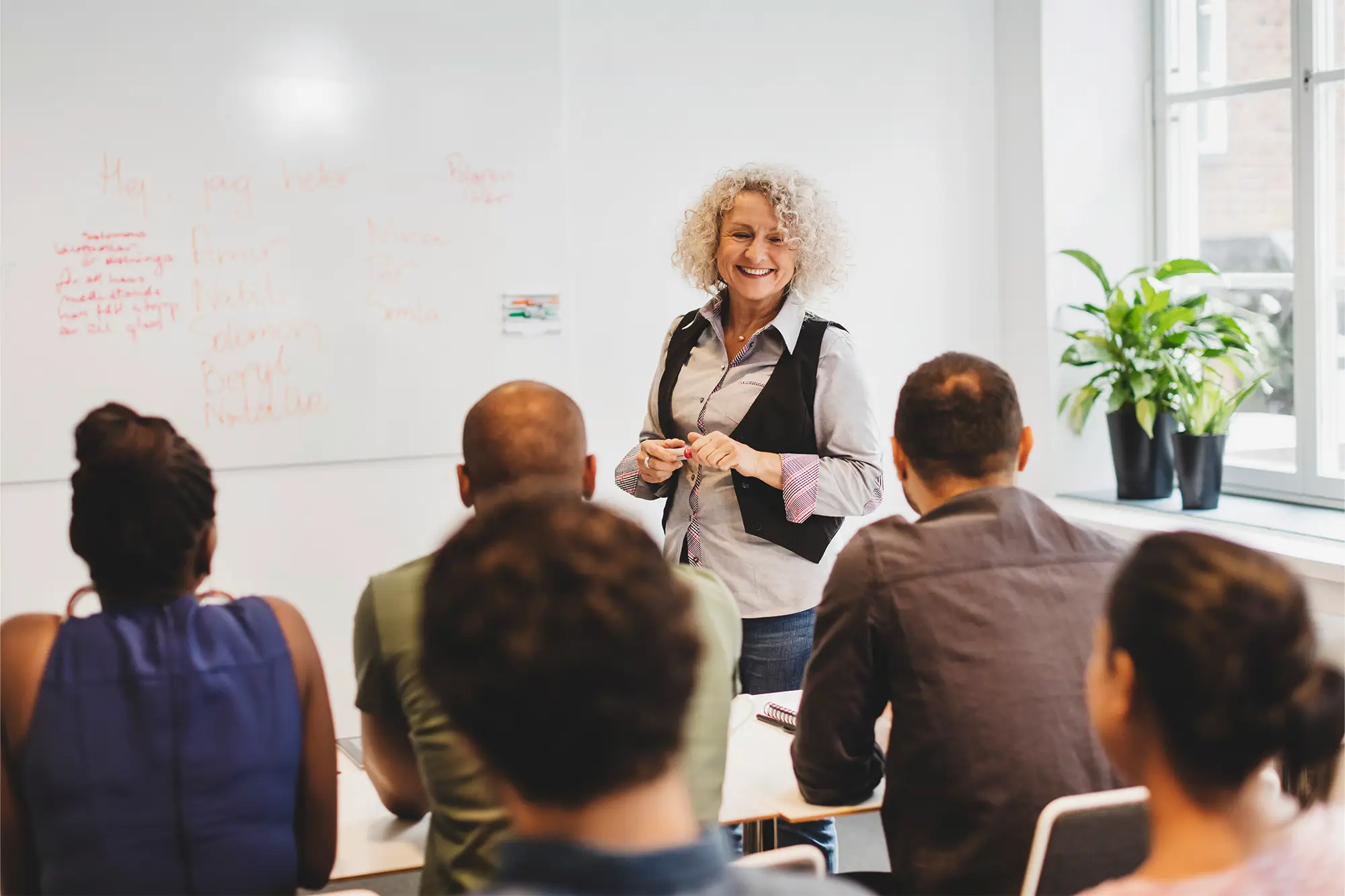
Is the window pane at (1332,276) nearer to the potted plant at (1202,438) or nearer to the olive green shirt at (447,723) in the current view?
the potted plant at (1202,438)

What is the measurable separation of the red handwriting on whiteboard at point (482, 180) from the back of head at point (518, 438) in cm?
216

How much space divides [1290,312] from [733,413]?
229cm

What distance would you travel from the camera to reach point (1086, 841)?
5.23 ft

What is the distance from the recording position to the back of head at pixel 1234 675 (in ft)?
3.50

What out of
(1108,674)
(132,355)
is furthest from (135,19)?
(1108,674)

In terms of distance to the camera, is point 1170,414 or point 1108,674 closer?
point 1108,674

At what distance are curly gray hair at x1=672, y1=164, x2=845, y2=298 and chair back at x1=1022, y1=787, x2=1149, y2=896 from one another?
1547 mm

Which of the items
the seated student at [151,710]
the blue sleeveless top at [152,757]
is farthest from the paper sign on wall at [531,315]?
the blue sleeveless top at [152,757]

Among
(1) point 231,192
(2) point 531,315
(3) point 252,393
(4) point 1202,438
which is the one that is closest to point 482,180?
(2) point 531,315

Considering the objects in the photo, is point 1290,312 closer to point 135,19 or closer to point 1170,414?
point 1170,414

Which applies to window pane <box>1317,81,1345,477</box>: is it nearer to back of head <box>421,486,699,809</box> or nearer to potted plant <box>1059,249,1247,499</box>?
potted plant <box>1059,249,1247,499</box>

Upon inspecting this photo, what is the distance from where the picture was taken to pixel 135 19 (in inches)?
137

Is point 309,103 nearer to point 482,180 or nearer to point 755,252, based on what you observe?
point 482,180

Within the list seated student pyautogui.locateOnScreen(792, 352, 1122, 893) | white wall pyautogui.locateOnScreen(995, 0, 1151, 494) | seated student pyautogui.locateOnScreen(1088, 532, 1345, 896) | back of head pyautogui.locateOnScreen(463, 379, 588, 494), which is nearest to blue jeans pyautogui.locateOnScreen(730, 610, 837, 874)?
seated student pyautogui.locateOnScreen(792, 352, 1122, 893)
